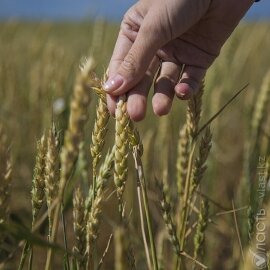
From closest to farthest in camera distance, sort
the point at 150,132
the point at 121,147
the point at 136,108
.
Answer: the point at 121,147
the point at 136,108
the point at 150,132

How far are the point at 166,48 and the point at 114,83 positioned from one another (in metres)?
0.23

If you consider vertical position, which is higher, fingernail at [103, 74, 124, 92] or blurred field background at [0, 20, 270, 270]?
fingernail at [103, 74, 124, 92]

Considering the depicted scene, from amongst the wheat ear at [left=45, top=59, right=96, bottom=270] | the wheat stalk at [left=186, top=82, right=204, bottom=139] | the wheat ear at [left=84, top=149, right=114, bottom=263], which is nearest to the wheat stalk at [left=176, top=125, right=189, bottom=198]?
the wheat stalk at [left=186, top=82, right=204, bottom=139]

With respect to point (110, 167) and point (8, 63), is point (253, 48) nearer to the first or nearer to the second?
point (8, 63)

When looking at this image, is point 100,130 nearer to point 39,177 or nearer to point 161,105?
point 39,177

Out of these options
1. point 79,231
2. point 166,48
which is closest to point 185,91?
point 166,48

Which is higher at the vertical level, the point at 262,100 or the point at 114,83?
the point at 114,83

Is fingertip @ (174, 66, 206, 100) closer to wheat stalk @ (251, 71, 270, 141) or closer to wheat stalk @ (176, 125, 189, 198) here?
wheat stalk @ (176, 125, 189, 198)

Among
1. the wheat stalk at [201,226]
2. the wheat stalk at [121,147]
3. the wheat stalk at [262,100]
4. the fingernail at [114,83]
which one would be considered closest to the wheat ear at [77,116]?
the wheat stalk at [121,147]

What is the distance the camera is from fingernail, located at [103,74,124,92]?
0.71 meters

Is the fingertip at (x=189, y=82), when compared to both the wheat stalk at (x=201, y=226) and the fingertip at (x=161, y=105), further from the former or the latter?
the wheat stalk at (x=201, y=226)

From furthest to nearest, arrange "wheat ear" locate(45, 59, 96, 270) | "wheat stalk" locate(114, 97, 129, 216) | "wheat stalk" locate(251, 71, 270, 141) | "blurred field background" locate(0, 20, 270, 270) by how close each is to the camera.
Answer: "blurred field background" locate(0, 20, 270, 270) → "wheat stalk" locate(251, 71, 270, 141) → "wheat stalk" locate(114, 97, 129, 216) → "wheat ear" locate(45, 59, 96, 270)

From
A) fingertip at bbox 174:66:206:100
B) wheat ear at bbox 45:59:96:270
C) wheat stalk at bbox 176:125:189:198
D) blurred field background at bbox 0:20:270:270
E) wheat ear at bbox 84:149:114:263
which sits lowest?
blurred field background at bbox 0:20:270:270

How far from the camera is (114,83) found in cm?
73
